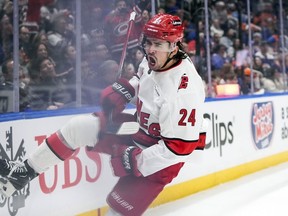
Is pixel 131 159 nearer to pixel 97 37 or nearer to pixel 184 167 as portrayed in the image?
pixel 97 37

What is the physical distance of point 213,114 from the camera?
4062mm

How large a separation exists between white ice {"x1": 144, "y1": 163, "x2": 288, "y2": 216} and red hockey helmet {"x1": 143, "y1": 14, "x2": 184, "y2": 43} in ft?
4.43

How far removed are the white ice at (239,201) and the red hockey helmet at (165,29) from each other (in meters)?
1.35

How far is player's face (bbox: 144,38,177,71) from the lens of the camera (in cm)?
234

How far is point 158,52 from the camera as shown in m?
2.35

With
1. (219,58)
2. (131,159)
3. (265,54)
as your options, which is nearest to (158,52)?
(131,159)

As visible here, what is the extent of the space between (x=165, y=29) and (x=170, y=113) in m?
0.40

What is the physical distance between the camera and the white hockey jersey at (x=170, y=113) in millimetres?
2275

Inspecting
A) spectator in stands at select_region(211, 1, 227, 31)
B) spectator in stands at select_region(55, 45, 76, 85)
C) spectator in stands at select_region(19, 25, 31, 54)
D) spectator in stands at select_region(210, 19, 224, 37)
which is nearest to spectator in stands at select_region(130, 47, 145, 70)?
spectator in stands at select_region(55, 45, 76, 85)

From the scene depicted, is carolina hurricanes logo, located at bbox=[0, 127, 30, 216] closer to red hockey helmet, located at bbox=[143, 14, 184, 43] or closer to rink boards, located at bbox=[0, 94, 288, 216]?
rink boards, located at bbox=[0, 94, 288, 216]

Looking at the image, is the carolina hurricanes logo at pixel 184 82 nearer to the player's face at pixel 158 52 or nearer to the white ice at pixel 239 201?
the player's face at pixel 158 52

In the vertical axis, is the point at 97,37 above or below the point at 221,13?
below

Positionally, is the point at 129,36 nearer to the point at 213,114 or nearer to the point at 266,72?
the point at 213,114

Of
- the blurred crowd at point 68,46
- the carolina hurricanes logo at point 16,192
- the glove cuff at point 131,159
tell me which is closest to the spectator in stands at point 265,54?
the blurred crowd at point 68,46
